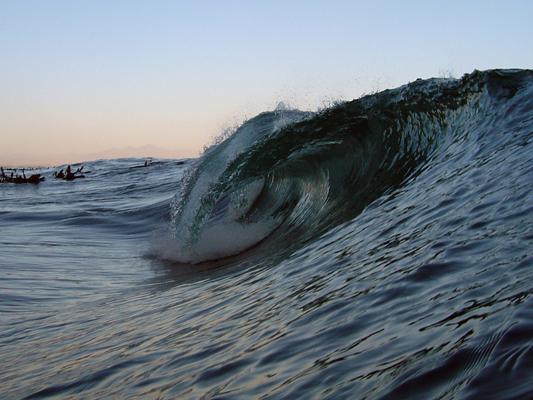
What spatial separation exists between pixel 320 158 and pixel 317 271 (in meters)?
4.96

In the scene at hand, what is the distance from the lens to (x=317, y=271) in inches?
187

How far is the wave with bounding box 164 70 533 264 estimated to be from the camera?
7777 millimetres

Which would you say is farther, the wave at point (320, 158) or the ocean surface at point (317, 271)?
the wave at point (320, 158)

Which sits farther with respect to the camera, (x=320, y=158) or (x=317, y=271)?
(x=320, y=158)

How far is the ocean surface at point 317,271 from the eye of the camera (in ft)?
8.42

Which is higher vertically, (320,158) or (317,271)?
(320,158)

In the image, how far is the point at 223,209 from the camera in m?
10.4

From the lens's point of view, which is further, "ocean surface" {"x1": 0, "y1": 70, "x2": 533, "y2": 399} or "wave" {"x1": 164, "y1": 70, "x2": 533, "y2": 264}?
"wave" {"x1": 164, "y1": 70, "x2": 533, "y2": 264}

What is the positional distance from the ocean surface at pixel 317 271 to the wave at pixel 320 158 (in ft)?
0.10

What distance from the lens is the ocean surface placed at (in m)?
2.57

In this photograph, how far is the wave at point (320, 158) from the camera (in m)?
7.78

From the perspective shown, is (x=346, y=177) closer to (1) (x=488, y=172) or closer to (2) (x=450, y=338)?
(1) (x=488, y=172)

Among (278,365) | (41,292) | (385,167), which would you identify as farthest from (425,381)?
(385,167)

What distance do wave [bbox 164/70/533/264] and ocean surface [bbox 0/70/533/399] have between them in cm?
3
